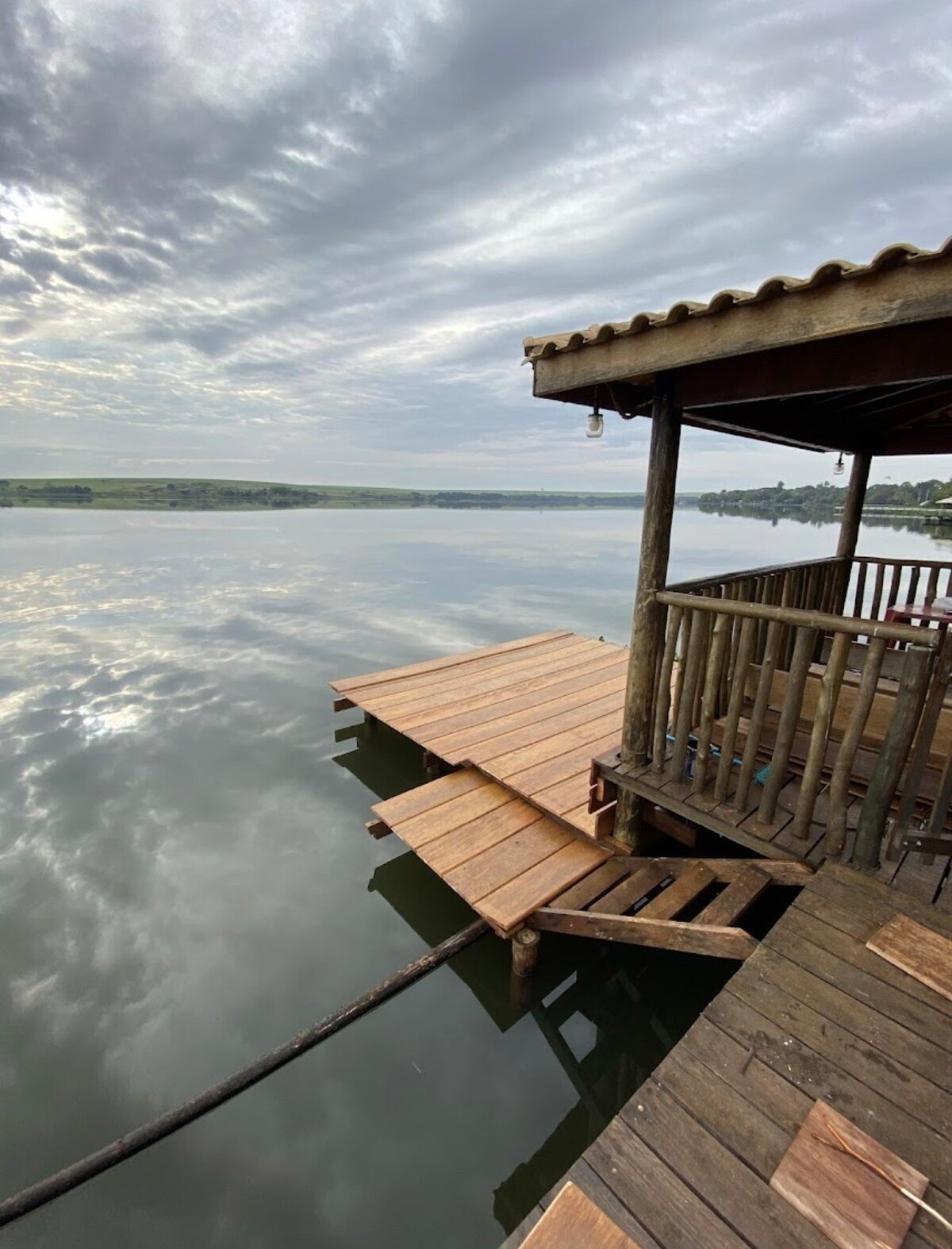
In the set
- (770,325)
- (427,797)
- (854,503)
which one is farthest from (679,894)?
(854,503)

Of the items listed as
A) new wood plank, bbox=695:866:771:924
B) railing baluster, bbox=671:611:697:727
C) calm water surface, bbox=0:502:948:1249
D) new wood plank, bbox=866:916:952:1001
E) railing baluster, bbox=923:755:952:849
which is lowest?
calm water surface, bbox=0:502:948:1249

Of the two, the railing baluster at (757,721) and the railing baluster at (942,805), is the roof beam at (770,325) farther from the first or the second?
the railing baluster at (942,805)

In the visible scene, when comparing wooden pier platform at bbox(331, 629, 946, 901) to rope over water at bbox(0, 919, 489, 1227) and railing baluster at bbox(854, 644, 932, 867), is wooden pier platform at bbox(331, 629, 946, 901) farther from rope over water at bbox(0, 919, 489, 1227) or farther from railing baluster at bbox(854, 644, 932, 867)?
rope over water at bbox(0, 919, 489, 1227)

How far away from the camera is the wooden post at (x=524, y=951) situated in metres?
3.69

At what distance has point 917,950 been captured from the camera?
7.98 ft

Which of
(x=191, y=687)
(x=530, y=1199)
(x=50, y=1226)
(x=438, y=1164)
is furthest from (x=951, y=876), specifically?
(x=191, y=687)

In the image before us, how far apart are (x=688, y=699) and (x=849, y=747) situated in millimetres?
979

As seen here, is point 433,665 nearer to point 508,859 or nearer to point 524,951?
point 508,859

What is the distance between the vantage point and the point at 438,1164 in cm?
294

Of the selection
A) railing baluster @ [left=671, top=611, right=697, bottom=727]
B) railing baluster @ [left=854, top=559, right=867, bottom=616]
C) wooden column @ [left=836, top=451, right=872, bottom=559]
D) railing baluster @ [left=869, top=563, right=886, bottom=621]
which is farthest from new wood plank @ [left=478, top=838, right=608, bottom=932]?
wooden column @ [left=836, top=451, right=872, bottom=559]

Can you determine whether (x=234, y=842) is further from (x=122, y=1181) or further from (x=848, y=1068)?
(x=848, y=1068)

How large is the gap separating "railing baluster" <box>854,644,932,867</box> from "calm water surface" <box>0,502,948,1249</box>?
1.77 meters

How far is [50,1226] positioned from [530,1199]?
2.35m

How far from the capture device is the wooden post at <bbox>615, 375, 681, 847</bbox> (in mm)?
3445
